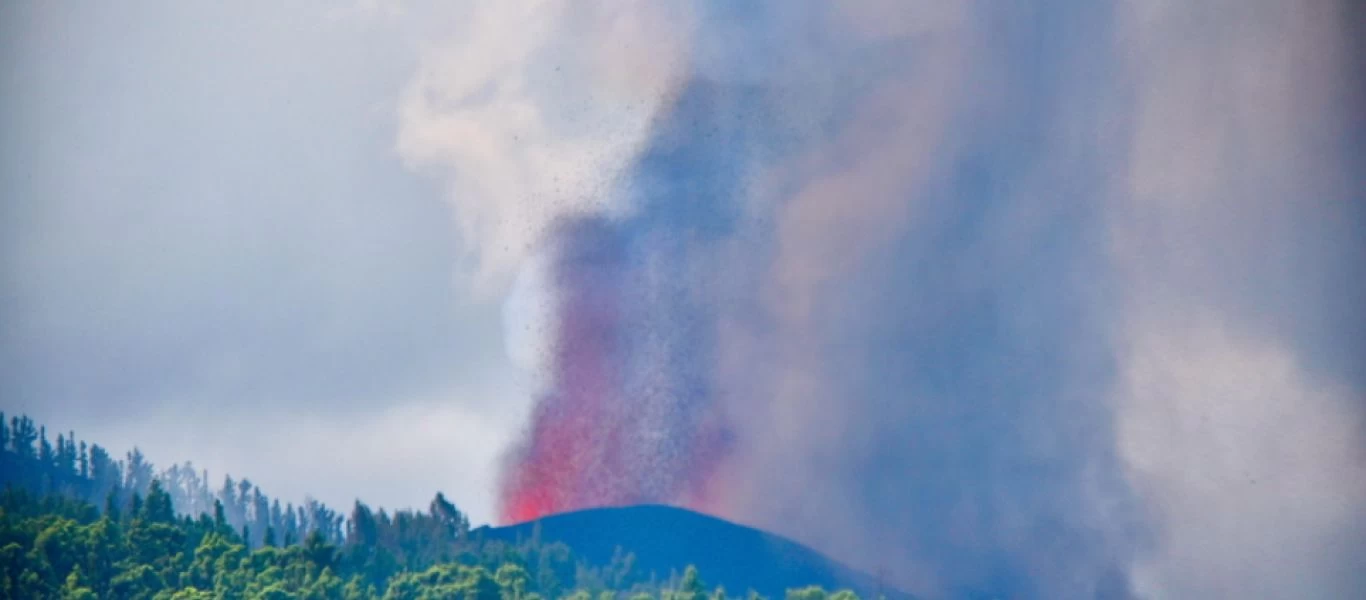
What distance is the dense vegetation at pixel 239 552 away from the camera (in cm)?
2864

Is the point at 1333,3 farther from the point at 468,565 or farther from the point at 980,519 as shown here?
the point at 468,565

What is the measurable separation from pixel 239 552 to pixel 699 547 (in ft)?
26.1

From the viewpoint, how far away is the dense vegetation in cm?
2864

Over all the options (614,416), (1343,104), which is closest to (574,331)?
(614,416)

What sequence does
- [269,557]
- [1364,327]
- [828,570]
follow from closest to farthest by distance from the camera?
[1364,327], [828,570], [269,557]

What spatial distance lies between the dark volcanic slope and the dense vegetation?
196 mm

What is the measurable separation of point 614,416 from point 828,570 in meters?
3.81

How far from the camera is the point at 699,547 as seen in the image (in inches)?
1104

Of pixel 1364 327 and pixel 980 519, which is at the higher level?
pixel 1364 327

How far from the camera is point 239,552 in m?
31.0

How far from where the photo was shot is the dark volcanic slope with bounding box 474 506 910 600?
27906 millimetres

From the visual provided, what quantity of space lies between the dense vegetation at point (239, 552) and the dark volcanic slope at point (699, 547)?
0.64ft

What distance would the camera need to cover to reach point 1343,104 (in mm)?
26641

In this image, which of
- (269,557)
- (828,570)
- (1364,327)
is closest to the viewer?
(1364,327)
